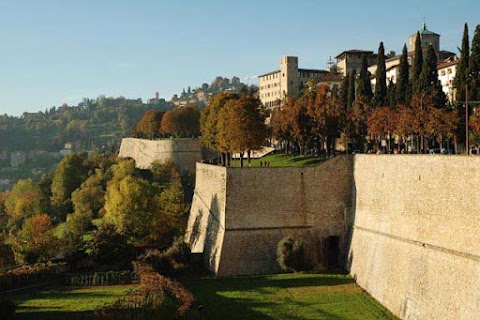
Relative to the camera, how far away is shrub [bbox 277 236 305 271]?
28891 mm

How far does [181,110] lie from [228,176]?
159 feet

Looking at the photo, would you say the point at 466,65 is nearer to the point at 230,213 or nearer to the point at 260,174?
the point at 260,174

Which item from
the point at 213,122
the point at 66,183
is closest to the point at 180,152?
the point at 66,183

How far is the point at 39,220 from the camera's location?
5219cm

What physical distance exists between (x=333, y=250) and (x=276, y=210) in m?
4.03

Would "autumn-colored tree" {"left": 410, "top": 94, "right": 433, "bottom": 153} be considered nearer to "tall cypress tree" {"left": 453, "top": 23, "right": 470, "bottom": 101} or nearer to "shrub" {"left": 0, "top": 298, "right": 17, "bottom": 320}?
"tall cypress tree" {"left": 453, "top": 23, "right": 470, "bottom": 101}

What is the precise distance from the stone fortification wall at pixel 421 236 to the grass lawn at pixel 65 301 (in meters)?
12.7

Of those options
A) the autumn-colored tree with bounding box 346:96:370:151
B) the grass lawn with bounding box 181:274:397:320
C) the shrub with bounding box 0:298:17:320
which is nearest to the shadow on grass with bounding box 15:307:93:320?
the shrub with bounding box 0:298:17:320

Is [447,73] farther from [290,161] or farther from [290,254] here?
[290,254]

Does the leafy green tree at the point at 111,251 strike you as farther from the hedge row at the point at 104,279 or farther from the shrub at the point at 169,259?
the hedge row at the point at 104,279

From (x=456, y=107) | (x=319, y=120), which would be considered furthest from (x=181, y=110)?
(x=456, y=107)

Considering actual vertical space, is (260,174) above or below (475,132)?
below

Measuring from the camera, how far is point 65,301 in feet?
85.7

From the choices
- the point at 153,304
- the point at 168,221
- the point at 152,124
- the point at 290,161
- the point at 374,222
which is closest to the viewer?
the point at 153,304
